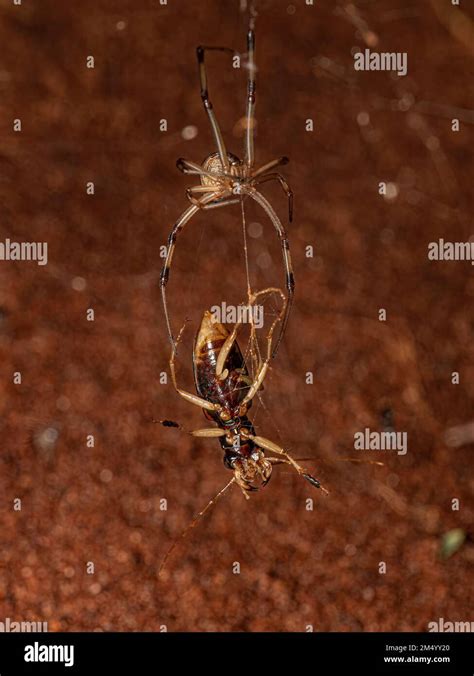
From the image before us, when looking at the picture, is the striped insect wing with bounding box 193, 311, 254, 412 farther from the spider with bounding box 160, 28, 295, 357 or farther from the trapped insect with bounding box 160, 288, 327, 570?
the spider with bounding box 160, 28, 295, 357

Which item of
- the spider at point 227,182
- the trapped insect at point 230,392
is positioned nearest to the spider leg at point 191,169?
the spider at point 227,182

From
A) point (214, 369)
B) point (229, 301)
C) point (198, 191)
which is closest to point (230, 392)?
point (214, 369)

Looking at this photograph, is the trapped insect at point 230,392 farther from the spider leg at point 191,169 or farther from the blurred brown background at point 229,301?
the blurred brown background at point 229,301

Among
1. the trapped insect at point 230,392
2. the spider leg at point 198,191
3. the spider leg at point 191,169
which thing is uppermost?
the spider leg at point 191,169

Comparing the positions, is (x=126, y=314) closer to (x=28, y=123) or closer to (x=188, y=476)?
(x=188, y=476)

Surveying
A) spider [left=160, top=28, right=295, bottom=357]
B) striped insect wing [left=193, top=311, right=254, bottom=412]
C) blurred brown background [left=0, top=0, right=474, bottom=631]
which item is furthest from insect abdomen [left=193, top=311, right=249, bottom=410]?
blurred brown background [left=0, top=0, right=474, bottom=631]
